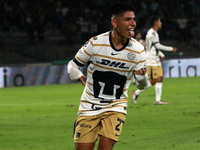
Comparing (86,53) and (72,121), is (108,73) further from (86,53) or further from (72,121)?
(72,121)

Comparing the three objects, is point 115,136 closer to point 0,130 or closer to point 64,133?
point 64,133

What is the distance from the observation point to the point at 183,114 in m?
10.2

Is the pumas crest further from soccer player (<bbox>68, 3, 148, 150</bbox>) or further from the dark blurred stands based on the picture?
the dark blurred stands

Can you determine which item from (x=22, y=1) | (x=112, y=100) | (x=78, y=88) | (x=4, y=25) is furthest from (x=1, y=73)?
(x=112, y=100)

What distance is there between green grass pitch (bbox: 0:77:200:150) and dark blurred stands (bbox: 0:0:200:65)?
6.79m

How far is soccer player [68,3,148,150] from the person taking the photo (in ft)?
14.5

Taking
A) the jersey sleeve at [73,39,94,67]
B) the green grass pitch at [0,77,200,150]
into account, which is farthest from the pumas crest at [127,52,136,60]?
the green grass pitch at [0,77,200,150]

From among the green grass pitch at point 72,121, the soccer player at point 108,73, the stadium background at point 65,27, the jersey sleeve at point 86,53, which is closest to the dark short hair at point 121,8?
the soccer player at point 108,73

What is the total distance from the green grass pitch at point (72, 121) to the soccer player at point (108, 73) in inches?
91.6

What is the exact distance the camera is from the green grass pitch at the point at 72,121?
7140 millimetres

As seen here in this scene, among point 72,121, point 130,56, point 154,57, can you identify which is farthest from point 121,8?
point 154,57

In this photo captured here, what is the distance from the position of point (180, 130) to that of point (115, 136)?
3979 millimetres

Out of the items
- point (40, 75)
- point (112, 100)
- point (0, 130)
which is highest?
point (112, 100)

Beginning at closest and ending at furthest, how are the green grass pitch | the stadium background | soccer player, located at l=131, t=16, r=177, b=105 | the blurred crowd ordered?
the green grass pitch
soccer player, located at l=131, t=16, r=177, b=105
the stadium background
the blurred crowd
